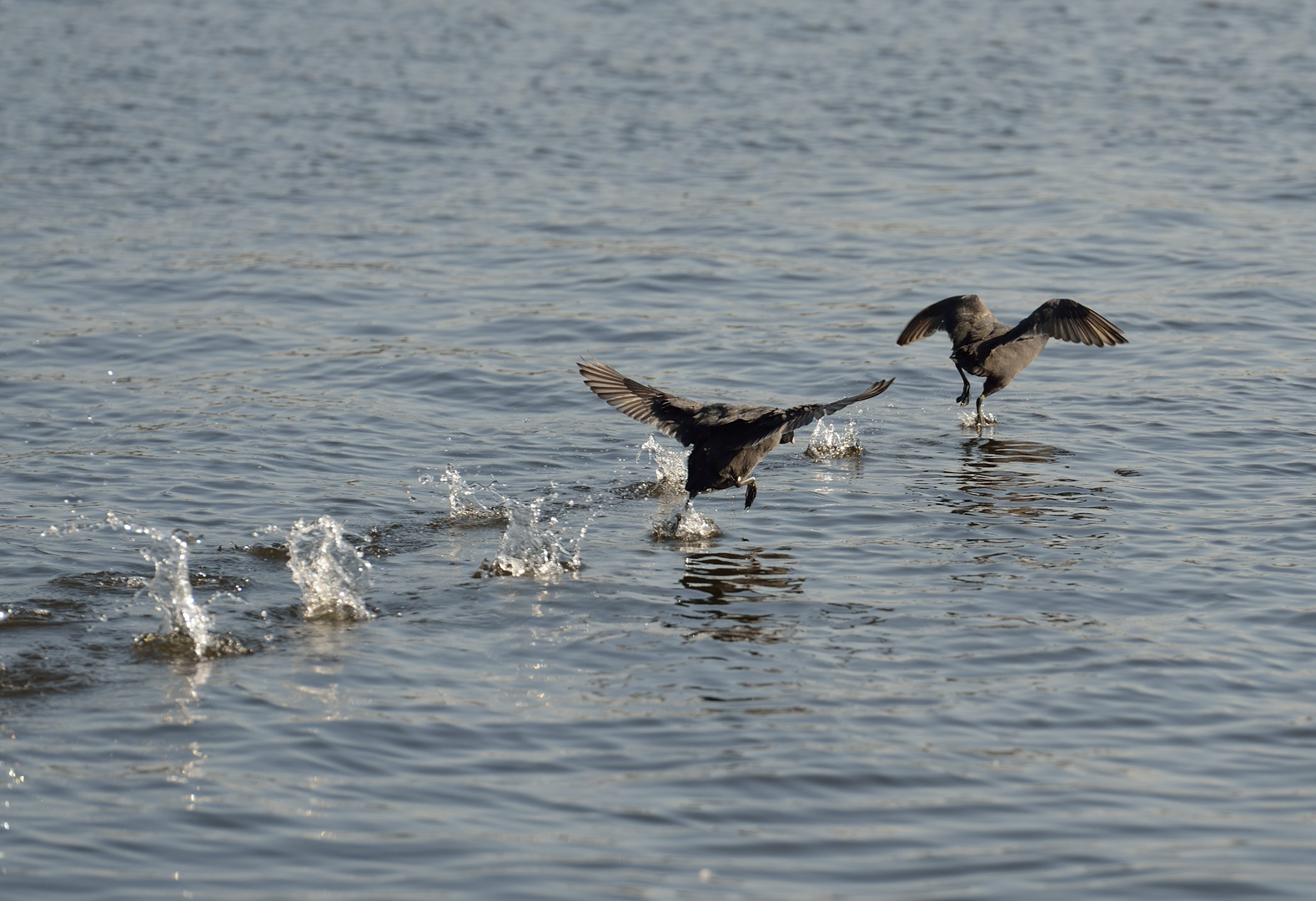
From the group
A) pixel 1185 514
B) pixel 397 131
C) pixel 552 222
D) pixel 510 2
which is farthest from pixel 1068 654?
pixel 510 2

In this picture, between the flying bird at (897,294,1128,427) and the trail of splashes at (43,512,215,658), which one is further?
the flying bird at (897,294,1128,427)

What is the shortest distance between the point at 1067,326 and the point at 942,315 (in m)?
0.94

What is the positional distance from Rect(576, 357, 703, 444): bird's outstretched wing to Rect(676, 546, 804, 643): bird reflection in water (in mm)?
707

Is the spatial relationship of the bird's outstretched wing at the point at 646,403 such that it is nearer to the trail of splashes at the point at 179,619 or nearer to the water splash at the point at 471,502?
the water splash at the point at 471,502

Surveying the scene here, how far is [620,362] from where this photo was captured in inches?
Answer: 467

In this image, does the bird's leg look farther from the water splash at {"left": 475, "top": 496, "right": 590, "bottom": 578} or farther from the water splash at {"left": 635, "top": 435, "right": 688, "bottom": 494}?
the water splash at {"left": 475, "top": 496, "right": 590, "bottom": 578}

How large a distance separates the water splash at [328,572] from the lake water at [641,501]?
26mm

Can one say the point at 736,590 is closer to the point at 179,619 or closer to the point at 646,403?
the point at 646,403

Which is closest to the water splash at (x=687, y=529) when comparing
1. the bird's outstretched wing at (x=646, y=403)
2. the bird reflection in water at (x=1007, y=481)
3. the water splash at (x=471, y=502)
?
the bird's outstretched wing at (x=646, y=403)

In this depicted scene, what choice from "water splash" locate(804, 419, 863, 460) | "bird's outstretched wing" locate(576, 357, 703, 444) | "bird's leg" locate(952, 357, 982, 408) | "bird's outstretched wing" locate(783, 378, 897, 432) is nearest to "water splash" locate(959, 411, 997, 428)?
"bird's leg" locate(952, 357, 982, 408)

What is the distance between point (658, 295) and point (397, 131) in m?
6.91

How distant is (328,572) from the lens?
730 centimetres

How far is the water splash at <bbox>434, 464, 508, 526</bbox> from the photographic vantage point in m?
8.66

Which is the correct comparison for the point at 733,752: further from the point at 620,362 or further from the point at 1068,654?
the point at 620,362
